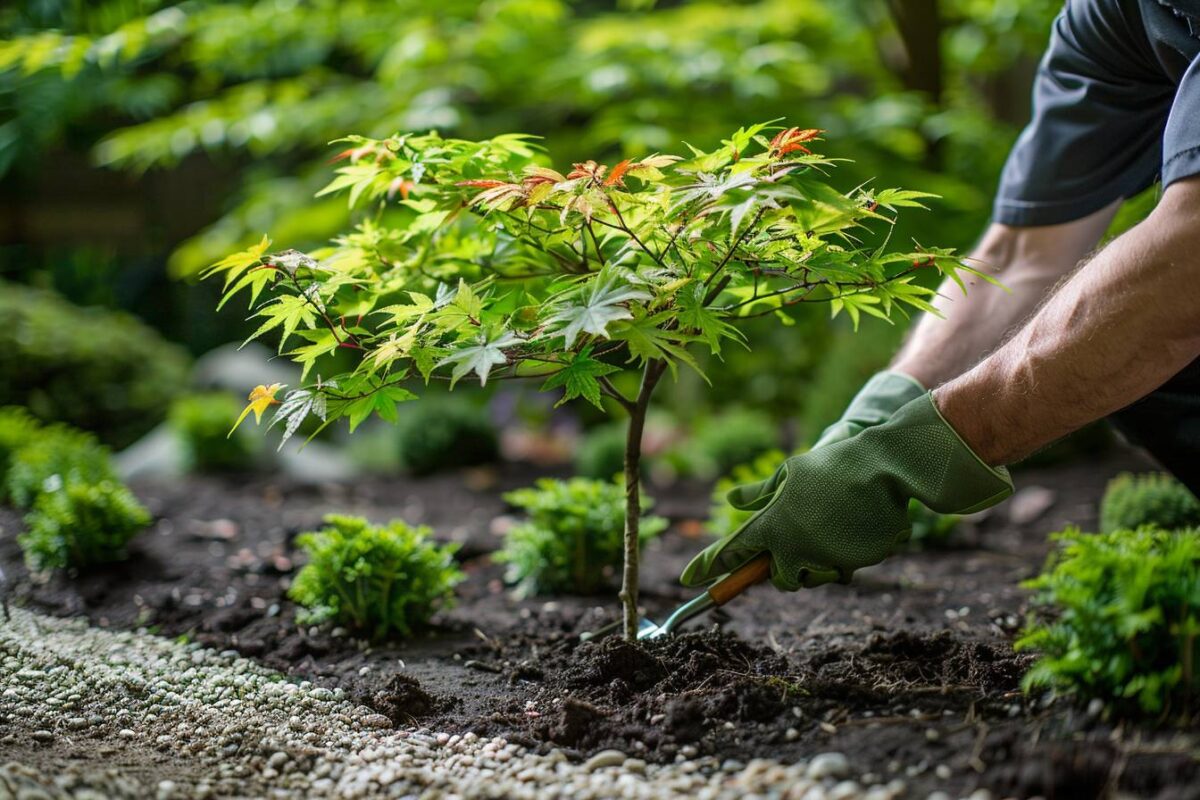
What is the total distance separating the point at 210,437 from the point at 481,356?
3856 mm

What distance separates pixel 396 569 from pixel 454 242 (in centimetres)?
89

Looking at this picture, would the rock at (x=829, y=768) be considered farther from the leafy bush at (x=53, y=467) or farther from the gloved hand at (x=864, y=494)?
the leafy bush at (x=53, y=467)

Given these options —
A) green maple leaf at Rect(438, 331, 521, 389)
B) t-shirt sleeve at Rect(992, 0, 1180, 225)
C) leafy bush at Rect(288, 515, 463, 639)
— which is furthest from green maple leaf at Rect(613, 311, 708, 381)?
t-shirt sleeve at Rect(992, 0, 1180, 225)

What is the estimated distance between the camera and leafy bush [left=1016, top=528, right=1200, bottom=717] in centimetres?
149

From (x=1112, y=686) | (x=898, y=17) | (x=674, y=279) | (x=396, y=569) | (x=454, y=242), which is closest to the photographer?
(x=1112, y=686)

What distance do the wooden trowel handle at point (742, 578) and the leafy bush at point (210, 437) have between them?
12.0 feet

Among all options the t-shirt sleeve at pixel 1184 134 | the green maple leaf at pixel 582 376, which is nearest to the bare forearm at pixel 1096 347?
the t-shirt sleeve at pixel 1184 134

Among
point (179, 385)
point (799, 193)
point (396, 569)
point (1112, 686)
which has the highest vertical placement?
point (799, 193)

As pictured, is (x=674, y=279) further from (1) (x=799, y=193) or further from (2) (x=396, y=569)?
(2) (x=396, y=569)

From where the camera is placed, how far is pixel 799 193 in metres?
1.62

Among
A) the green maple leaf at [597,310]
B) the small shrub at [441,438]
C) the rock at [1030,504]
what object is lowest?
the small shrub at [441,438]

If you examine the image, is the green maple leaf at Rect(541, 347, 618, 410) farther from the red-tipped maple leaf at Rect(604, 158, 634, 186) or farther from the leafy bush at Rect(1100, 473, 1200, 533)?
the leafy bush at Rect(1100, 473, 1200, 533)

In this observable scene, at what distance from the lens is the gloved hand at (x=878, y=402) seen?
7.49ft

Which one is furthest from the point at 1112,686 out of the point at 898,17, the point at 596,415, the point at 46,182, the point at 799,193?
the point at 46,182
